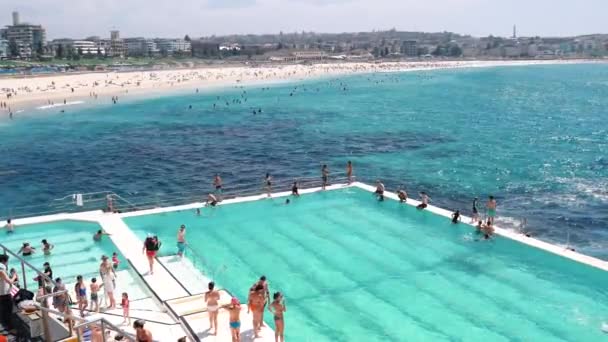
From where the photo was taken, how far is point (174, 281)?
1622cm

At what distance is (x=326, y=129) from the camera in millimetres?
60875

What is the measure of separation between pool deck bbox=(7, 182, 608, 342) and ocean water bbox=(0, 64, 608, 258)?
823 cm

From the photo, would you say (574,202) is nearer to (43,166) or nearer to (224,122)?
(43,166)

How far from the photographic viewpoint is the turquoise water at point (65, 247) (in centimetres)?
1745

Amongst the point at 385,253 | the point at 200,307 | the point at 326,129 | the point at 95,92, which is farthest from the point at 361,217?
the point at 95,92

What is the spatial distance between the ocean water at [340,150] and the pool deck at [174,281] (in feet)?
27.0

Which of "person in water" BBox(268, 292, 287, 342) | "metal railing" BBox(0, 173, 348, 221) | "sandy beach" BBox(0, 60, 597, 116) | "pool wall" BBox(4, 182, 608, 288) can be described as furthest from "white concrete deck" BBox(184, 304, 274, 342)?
"sandy beach" BBox(0, 60, 597, 116)

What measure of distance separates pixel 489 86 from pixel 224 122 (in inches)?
3077

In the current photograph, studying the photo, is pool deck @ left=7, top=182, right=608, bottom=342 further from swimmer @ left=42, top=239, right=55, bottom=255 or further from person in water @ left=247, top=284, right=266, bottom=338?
swimmer @ left=42, top=239, right=55, bottom=255

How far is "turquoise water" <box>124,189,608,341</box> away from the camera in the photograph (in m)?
14.3

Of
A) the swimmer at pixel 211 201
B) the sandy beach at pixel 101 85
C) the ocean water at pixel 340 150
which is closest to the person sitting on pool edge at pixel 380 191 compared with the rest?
the ocean water at pixel 340 150

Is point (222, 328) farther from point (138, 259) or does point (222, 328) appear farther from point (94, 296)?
point (138, 259)

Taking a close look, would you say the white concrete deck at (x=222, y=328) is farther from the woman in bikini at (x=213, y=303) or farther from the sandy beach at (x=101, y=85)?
the sandy beach at (x=101, y=85)

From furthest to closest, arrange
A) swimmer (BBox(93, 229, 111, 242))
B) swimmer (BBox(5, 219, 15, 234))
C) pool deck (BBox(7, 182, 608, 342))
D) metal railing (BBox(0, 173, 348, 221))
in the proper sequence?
metal railing (BBox(0, 173, 348, 221)) → swimmer (BBox(5, 219, 15, 234)) → swimmer (BBox(93, 229, 111, 242)) → pool deck (BBox(7, 182, 608, 342))
